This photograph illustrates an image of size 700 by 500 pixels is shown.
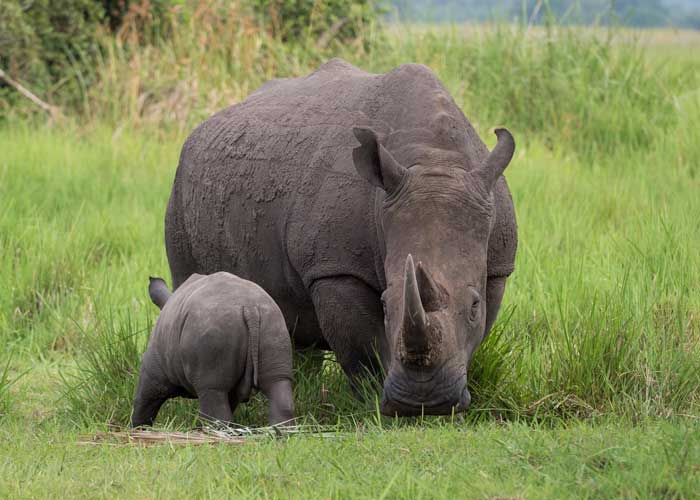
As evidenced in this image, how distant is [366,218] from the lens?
5297 millimetres

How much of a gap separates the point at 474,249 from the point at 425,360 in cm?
57

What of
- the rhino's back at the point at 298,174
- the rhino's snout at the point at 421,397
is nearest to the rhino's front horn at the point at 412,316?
the rhino's snout at the point at 421,397

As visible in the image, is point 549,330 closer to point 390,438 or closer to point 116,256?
point 390,438

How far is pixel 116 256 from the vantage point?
845 cm

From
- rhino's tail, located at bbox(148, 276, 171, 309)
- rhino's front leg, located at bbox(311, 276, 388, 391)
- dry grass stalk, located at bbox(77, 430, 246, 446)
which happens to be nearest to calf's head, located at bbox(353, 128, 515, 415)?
rhino's front leg, located at bbox(311, 276, 388, 391)

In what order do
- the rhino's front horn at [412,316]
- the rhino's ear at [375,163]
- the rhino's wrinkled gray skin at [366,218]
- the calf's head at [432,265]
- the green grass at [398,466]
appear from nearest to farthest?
the green grass at [398,466], the rhino's front horn at [412,316], the calf's head at [432,265], the rhino's wrinkled gray skin at [366,218], the rhino's ear at [375,163]

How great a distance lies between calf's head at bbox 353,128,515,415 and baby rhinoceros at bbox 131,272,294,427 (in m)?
0.47

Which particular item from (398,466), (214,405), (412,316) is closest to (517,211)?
(214,405)

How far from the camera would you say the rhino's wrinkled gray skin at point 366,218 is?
4.66 m

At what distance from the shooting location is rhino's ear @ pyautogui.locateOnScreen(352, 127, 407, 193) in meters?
4.95

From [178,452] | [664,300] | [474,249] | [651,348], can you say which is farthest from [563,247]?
[178,452]

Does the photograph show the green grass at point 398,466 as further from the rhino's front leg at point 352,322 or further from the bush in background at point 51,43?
the bush in background at point 51,43

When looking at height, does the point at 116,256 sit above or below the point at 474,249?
below

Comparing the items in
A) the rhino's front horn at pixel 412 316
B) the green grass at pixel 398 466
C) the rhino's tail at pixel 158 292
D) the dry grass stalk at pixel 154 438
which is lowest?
the dry grass stalk at pixel 154 438
